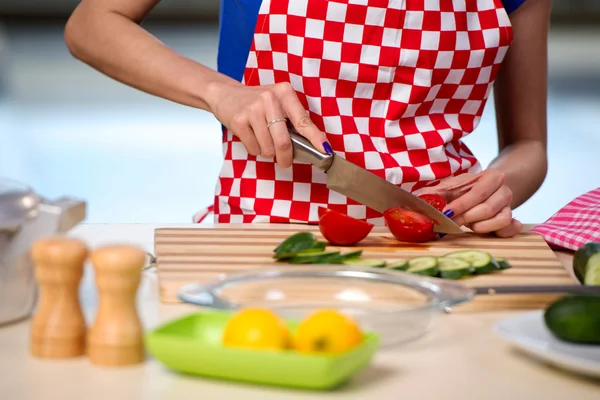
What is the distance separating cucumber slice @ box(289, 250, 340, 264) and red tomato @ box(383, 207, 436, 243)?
0.65 ft

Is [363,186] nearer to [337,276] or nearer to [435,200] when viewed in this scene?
[435,200]

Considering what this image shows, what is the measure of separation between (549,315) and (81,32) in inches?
45.1

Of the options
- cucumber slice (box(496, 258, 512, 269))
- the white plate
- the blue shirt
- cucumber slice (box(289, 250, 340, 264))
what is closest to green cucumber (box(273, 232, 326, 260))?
cucumber slice (box(289, 250, 340, 264))

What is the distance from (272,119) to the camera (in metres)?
1.40

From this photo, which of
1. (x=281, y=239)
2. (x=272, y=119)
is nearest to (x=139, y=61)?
(x=272, y=119)

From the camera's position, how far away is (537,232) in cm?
151

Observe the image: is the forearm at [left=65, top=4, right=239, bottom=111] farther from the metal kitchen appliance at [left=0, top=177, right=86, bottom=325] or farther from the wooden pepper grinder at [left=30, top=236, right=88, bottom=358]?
the wooden pepper grinder at [left=30, top=236, right=88, bottom=358]

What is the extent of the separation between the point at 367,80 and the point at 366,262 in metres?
0.52

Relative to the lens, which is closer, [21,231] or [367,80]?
[21,231]

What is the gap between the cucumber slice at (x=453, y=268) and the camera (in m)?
1.16

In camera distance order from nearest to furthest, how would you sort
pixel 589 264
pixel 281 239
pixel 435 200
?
pixel 589 264 → pixel 281 239 → pixel 435 200

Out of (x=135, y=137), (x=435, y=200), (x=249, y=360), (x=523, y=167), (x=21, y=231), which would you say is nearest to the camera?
(x=249, y=360)

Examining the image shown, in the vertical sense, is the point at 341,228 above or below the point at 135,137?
below

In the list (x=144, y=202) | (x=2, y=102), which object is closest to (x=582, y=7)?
(x=2, y=102)
